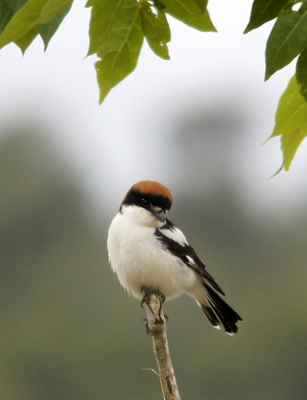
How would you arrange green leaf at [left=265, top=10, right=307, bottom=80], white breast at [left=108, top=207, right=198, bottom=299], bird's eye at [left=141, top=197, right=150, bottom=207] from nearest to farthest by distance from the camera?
green leaf at [left=265, top=10, right=307, bottom=80]
white breast at [left=108, top=207, right=198, bottom=299]
bird's eye at [left=141, top=197, right=150, bottom=207]

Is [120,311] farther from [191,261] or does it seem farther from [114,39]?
[114,39]

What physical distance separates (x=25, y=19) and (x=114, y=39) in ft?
0.94

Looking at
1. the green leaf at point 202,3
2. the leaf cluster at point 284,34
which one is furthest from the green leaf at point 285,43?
the green leaf at point 202,3

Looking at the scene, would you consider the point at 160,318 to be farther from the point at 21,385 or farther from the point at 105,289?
the point at 105,289

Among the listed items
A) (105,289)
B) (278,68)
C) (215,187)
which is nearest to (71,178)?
(215,187)

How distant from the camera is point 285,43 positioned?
85.6 inches

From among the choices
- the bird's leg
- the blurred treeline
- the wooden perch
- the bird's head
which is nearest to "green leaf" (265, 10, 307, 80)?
the wooden perch

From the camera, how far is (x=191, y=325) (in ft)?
102

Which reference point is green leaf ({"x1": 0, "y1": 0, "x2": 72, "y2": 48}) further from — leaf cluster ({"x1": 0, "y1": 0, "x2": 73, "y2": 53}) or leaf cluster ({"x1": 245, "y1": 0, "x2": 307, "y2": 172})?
leaf cluster ({"x1": 245, "y1": 0, "x2": 307, "y2": 172})

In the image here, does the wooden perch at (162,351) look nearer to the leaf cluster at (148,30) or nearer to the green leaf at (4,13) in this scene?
the leaf cluster at (148,30)

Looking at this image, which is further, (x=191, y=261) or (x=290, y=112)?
(x=191, y=261)

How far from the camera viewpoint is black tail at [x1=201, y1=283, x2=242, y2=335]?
18.5ft

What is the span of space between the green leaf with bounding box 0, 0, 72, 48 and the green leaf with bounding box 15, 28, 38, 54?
121 mm

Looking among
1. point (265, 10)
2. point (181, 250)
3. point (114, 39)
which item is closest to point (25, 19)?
point (114, 39)
